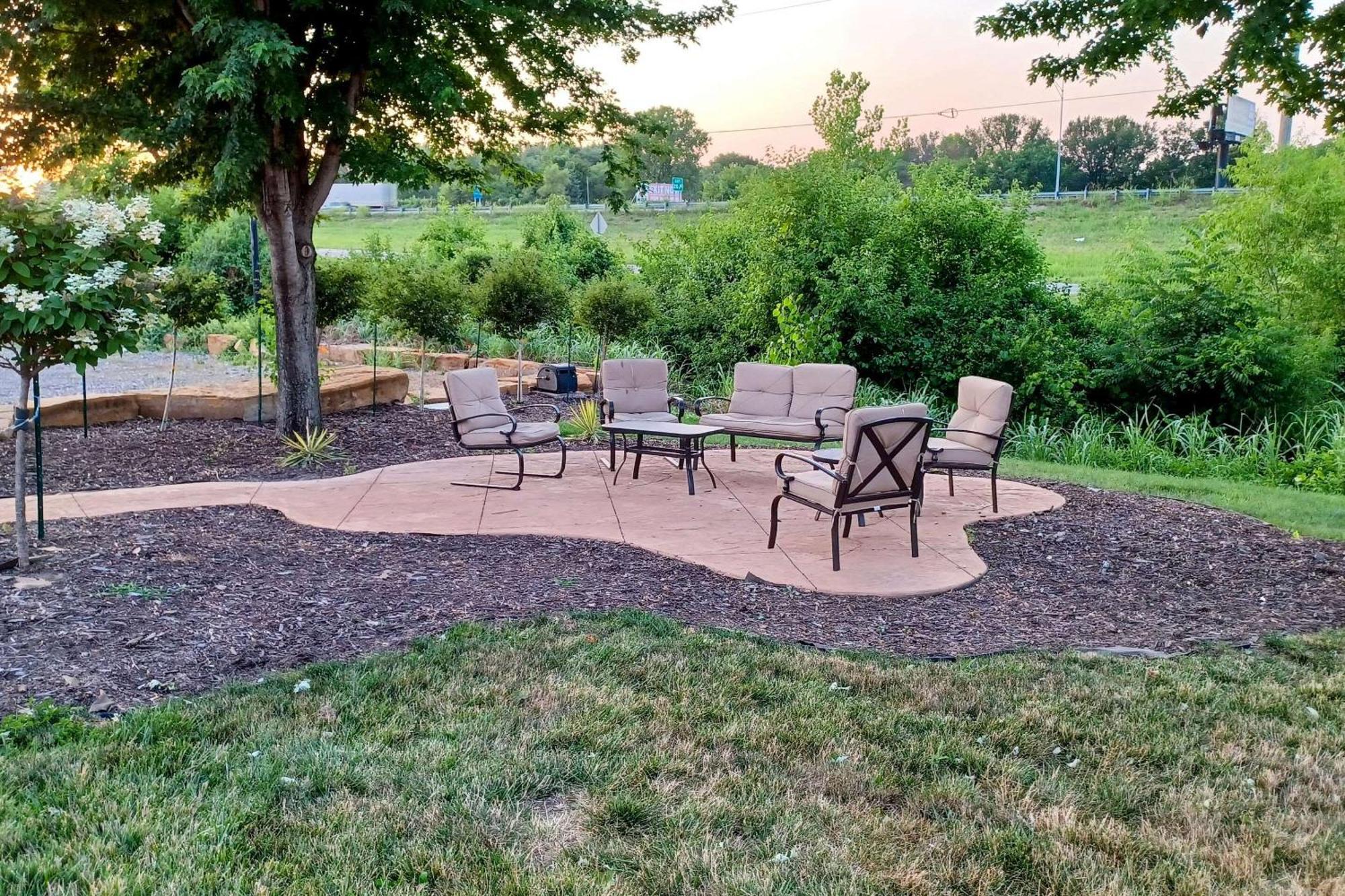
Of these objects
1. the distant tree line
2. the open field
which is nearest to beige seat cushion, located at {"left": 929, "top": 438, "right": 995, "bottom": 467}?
the open field

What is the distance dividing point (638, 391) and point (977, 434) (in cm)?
292

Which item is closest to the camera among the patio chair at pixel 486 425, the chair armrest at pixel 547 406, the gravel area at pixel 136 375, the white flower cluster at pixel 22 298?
the white flower cluster at pixel 22 298

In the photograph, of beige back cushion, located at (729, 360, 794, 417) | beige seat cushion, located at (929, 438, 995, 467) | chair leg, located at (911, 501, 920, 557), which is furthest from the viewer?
beige back cushion, located at (729, 360, 794, 417)

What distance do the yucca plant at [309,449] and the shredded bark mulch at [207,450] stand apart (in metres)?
0.09

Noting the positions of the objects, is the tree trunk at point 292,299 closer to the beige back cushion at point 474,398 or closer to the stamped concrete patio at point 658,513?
the stamped concrete patio at point 658,513

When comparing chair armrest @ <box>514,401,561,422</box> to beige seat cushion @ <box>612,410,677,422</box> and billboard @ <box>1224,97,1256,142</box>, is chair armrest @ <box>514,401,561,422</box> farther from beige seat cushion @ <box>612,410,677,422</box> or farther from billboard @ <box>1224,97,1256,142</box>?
billboard @ <box>1224,97,1256,142</box>

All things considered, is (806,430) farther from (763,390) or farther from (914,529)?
(914,529)

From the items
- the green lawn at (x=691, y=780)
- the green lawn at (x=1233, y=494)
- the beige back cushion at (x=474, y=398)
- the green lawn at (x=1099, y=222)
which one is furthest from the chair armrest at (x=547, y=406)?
the green lawn at (x=1099, y=222)

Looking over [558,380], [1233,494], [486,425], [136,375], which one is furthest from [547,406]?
[1233,494]

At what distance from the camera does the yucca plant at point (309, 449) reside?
8344mm

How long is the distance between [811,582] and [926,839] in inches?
106

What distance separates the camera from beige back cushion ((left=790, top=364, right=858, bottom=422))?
8.20 m

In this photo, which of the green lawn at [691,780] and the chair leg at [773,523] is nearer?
the green lawn at [691,780]

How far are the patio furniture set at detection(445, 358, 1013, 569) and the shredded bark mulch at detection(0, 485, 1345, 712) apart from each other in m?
0.64
